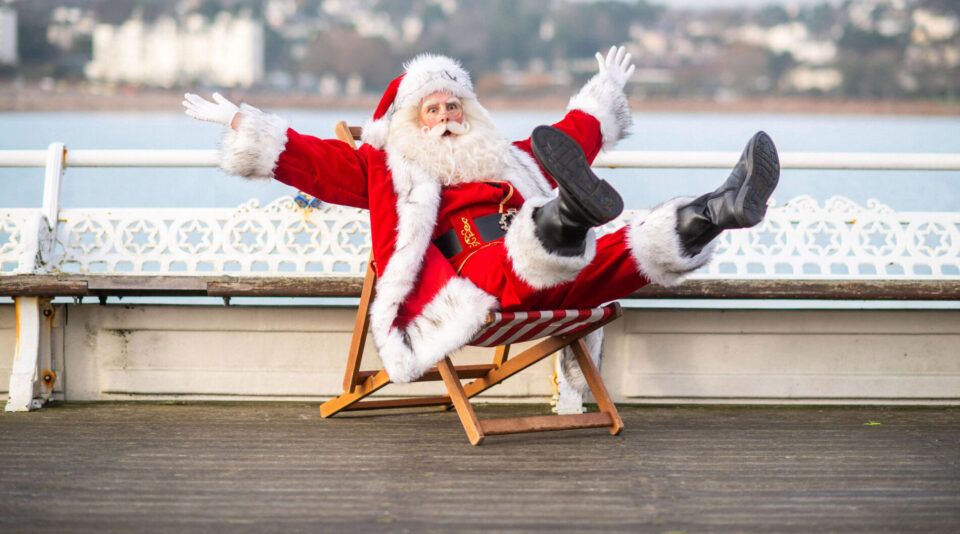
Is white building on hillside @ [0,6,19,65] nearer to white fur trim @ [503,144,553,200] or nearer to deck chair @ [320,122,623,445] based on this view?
deck chair @ [320,122,623,445]

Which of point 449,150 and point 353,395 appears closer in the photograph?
point 449,150

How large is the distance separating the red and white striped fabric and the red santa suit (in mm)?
64

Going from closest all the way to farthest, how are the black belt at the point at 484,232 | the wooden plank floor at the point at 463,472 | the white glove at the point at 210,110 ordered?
the wooden plank floor at the point at 463,472, the white glove at the point at 210,110, the black belt at the point at 484,232

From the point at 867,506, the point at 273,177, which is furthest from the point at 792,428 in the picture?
the point at 273,177

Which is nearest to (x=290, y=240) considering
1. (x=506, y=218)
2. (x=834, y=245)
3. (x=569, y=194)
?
A: (x=506, y=218)

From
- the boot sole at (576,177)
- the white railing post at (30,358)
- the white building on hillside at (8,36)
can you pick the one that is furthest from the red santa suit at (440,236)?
the white building on hillside at (8,36)

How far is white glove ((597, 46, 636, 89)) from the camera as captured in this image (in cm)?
412

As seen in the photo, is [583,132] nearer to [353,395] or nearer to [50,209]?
[353,395]

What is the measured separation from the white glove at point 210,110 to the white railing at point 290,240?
2.33 ft

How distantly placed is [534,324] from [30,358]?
2.14 meters

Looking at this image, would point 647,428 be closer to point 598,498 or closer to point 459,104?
point 598,498

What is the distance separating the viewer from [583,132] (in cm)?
397

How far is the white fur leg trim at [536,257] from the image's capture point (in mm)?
3102

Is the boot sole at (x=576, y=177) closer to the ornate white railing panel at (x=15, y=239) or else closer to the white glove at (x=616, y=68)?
the white glove at (x=616, y=68)
